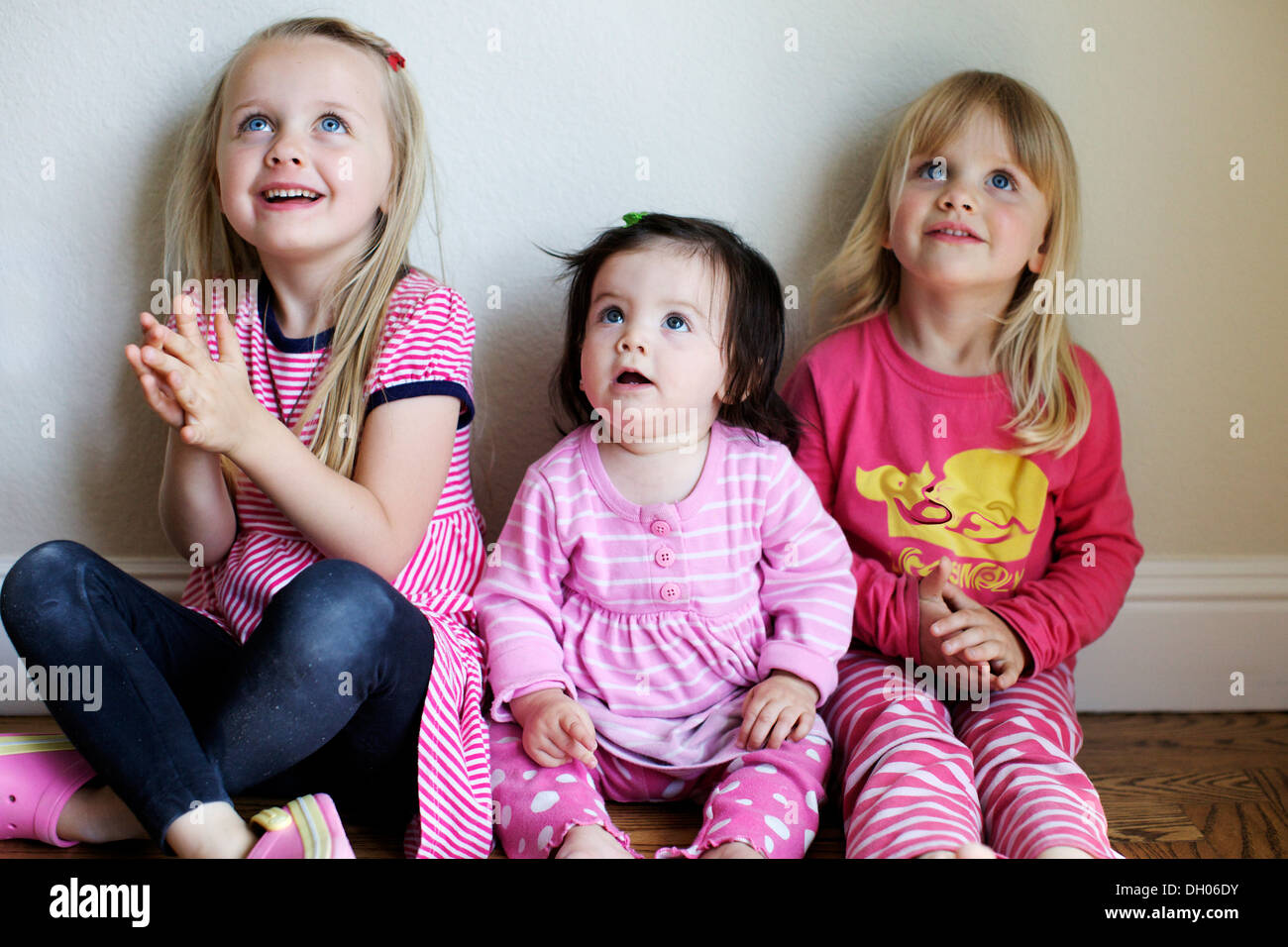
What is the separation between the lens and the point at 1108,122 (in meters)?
1.27

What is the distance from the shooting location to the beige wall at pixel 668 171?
1.25m

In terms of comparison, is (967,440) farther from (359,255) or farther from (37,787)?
(37,787)

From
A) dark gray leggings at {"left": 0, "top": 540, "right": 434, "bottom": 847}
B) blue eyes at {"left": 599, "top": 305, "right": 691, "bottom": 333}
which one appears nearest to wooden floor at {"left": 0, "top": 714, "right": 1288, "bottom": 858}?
dark gray leggings at {"left": 0, "top": 540, "right": 434, "bottom": 847}

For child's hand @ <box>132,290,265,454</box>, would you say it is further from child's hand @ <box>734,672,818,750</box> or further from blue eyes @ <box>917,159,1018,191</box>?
blue eyes @ <box>917,159,1018,191</box>

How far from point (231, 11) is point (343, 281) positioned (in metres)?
0.35

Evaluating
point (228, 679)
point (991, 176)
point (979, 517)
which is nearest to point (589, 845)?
point (228, 679)

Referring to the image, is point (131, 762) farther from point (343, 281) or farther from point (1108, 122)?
point (1108, 122)

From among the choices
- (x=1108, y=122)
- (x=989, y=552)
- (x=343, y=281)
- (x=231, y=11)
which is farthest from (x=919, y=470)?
(x=231, y=11)

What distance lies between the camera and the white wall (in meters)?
1.25

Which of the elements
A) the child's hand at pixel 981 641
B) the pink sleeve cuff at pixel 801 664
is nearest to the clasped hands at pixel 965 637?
the child's hand at pixel 981 641

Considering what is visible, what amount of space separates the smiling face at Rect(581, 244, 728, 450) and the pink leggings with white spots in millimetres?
329

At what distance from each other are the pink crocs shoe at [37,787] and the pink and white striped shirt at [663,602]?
397 millimetres

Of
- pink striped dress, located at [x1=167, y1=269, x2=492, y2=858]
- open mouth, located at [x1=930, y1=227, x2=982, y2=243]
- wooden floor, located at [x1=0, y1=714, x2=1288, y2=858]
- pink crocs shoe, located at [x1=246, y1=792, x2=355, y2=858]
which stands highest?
open mouth, located at [x1=930, y1=227, x2=982, y2=243]
